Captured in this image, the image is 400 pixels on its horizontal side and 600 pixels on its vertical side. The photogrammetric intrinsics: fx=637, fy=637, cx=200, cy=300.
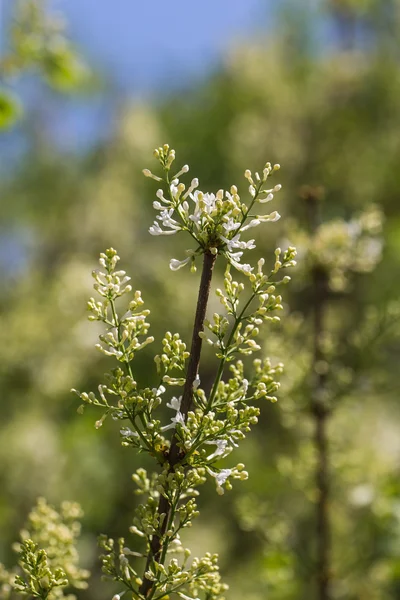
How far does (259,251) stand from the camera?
16.6ft

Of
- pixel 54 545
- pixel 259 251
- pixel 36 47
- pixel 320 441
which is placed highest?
pixel 259 251

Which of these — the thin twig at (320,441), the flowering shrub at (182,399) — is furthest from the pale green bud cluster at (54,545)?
the thin twig at (320,441)

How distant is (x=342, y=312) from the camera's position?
5176mm

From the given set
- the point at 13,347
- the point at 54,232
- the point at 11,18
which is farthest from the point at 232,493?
the point at 11,18

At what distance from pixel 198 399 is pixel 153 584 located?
0.53 ft

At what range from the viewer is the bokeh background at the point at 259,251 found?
1271 mm

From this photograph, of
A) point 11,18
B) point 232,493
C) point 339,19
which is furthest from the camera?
point 339,19

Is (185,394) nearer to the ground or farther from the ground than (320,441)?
nearer to the ground

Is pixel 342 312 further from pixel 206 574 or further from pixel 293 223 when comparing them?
pixel 206 574

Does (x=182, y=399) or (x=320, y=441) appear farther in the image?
(x=320, y=441)

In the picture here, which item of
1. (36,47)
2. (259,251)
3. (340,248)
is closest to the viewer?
(36,47)

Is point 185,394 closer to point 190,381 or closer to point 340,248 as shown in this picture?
point 190,381

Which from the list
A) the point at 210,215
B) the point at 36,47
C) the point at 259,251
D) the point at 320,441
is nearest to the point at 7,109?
the point at 36,47

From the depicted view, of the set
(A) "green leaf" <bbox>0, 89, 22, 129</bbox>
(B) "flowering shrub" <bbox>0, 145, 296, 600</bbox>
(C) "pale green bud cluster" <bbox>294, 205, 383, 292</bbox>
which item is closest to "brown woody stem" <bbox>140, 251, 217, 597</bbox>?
(B) "flowering shrub" <bbox>0, 145, 296, 600</bbox>
